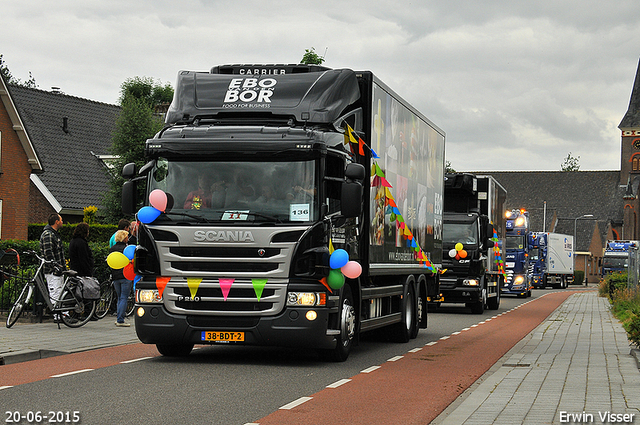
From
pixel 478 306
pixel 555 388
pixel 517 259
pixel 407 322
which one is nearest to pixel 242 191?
pixel 555 388

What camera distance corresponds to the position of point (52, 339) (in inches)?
506

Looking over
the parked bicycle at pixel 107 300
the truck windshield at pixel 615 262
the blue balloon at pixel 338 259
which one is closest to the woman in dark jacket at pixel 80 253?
the parked bicycle at pixel 107 300

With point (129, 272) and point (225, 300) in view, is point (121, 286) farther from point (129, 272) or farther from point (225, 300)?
point (225, 300)

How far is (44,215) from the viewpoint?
116 feet

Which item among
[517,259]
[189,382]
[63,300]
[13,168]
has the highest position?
[13,168]

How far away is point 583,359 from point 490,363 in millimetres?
1287

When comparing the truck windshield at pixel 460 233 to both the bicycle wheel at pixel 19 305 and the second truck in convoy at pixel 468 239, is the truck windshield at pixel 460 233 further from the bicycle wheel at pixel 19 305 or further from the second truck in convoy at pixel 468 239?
the bicycle wheel at pixel 19 305

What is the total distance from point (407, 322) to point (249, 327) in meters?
4.84

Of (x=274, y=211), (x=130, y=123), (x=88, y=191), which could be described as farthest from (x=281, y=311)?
(x=88, y=191)

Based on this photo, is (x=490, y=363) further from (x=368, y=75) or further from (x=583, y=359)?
(x=368, y=75)

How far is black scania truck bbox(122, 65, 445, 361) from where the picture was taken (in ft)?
33.4

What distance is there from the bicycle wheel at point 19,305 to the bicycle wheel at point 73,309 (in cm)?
55

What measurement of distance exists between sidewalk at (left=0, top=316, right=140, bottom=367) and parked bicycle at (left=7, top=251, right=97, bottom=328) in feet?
0.58

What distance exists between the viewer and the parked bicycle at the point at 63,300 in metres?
14.3
